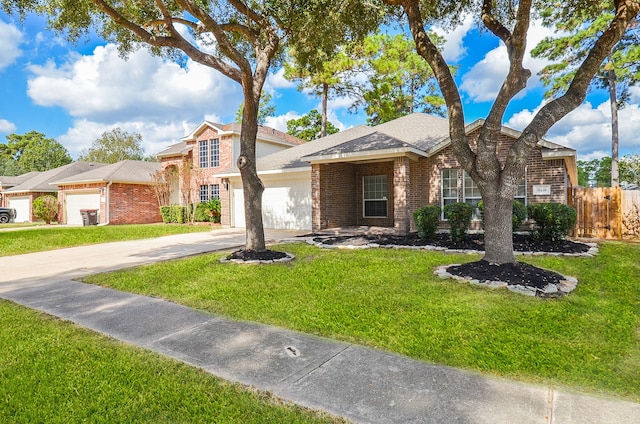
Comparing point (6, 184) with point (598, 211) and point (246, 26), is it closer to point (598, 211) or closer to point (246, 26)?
point (246, 26)

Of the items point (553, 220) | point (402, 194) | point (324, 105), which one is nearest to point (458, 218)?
point (553, 220)

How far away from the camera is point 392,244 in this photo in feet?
33.5

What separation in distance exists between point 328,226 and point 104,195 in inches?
646

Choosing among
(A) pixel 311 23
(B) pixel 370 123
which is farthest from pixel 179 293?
(B) pixel 370 123

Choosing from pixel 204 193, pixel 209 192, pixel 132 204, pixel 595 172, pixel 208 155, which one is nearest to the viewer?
pixel 209 192

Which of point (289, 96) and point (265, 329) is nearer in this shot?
point (265, 329)

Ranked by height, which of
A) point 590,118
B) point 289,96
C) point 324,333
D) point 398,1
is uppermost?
point 289,96

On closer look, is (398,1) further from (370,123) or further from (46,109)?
(46,109)

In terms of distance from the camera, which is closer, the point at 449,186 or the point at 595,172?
the point at 449,186

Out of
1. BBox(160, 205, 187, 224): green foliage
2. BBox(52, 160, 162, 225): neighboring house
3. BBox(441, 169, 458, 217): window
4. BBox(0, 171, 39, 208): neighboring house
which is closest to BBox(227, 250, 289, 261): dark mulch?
BBox(441, 169, 458, 217): window

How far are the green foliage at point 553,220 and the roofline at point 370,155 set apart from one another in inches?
158

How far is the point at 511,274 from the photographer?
5.99m

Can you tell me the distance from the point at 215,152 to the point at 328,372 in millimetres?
20886

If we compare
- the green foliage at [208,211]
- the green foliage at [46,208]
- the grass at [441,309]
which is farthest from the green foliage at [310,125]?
the grass at [441,309]
